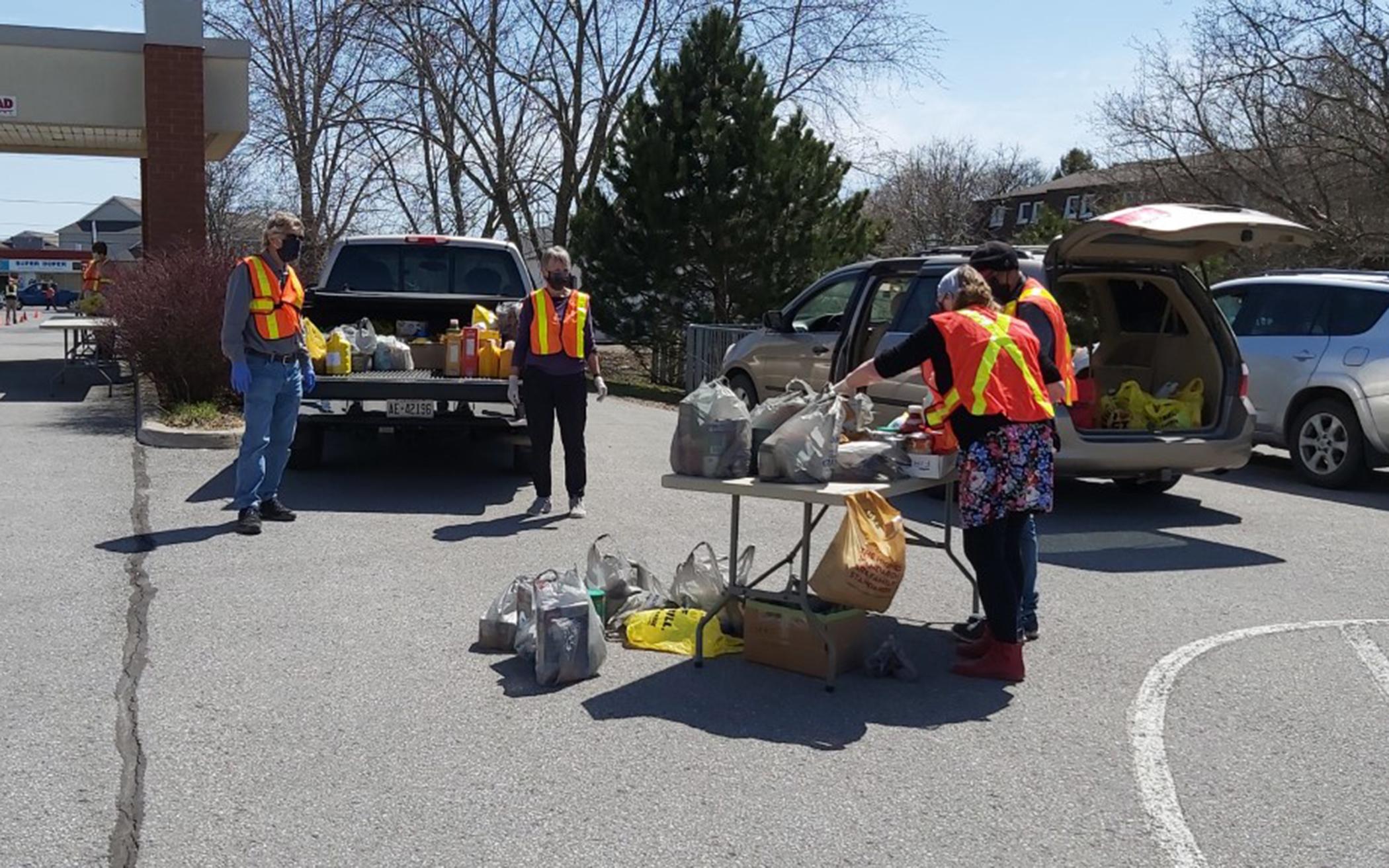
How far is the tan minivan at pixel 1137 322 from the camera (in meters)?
8.75

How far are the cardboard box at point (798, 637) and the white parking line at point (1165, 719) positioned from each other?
3.95 feet

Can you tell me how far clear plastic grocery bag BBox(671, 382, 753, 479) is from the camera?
19.1 feet

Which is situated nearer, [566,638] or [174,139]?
[566,638]

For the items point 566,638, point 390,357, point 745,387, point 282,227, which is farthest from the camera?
point 745,387

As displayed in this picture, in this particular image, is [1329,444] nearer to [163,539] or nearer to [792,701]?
[792,701]

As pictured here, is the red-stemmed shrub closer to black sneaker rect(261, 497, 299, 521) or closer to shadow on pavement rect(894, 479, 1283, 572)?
black sneaker rect(261, 497, 299, 521)

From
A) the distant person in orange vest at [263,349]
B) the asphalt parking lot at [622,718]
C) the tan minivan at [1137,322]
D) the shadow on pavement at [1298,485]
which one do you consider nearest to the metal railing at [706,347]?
the shadow on pavement at [1298,485]

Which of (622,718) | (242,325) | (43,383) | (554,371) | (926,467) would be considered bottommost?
(622,718)

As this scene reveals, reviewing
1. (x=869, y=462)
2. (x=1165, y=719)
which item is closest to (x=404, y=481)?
(x=869, y=462)

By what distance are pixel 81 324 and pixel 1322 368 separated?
13372 millimetres

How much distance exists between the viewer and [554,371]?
359 inches

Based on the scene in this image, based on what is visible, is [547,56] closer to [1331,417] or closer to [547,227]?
[547,227]

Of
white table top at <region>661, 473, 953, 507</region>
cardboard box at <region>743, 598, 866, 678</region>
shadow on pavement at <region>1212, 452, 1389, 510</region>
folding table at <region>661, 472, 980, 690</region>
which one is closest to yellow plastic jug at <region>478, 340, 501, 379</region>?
folding table at <region>661, 472, 980, 690</region>

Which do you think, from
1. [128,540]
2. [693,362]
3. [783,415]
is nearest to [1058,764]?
[783,415]
